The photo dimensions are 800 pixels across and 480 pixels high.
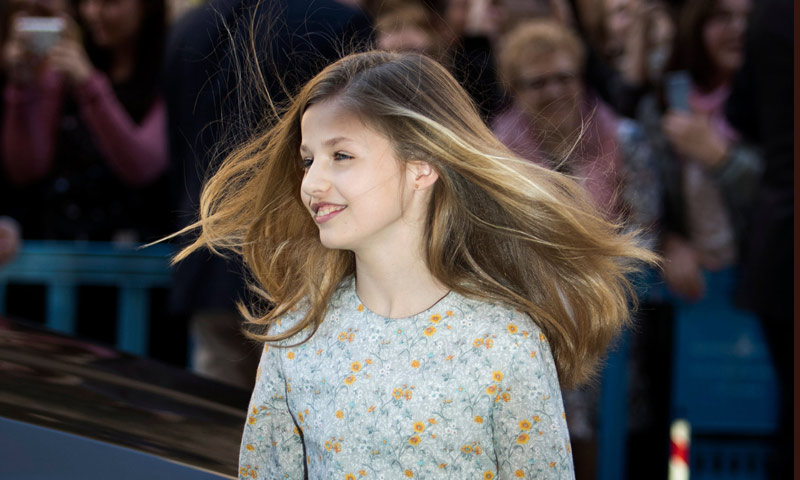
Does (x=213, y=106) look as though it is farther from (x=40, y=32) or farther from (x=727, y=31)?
(x=727, y=31)

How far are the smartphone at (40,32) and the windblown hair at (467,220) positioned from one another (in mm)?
2250

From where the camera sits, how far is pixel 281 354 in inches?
64.3

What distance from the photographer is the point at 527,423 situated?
1.48 metres

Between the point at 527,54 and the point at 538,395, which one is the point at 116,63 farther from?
the point at 538,395

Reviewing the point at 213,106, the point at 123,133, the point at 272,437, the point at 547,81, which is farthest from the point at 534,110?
the point at 272,437

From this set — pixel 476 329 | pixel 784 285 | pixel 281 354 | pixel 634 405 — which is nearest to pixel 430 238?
pixel 476 329

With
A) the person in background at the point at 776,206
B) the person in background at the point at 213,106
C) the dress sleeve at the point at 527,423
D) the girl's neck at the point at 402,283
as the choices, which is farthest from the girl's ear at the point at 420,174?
the person in background at the point at 776,206

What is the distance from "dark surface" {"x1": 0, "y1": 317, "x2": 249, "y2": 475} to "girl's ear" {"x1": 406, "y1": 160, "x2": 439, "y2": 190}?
546 mm

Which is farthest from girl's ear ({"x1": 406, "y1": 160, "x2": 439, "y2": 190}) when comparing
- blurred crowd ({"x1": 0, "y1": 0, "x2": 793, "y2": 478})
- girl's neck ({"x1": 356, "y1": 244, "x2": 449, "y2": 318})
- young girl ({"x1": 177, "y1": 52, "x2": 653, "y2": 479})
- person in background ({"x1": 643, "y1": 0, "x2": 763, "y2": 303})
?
person in background ({"x1": 643, "y1": 0, "x2": 763, "y2": 303})

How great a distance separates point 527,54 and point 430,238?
202 cm

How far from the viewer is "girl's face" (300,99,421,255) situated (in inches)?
60.1

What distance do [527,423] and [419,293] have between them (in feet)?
0.87

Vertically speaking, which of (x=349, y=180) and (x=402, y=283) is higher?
(x=349, y=180)

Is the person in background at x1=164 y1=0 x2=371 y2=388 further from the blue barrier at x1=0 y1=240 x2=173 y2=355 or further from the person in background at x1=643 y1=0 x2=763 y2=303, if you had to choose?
the person in background at x1=643 y1=0 x2=763 y2=303
